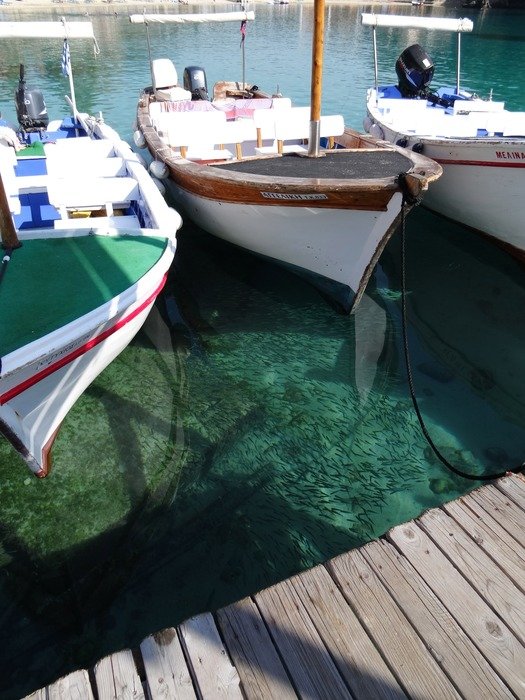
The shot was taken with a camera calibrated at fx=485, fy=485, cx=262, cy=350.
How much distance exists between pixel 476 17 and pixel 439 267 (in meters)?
63.6

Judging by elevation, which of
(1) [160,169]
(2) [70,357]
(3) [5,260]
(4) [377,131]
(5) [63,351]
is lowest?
(2) [70,357]

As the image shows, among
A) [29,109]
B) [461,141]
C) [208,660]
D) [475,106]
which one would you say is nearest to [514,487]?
[208,660]

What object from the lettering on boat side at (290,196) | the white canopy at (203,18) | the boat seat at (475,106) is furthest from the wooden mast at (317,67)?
the white canopy at (203,18)

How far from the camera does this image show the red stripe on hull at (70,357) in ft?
11.2

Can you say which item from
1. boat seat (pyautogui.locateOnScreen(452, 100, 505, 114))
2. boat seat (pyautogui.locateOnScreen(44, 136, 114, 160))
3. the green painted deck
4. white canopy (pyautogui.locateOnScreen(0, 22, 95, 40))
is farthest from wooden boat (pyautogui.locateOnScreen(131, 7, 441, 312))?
boat seat (pyautogui.locateOnScreen(452, 100, 505, 114))

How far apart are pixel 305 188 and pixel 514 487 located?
11.6 feet

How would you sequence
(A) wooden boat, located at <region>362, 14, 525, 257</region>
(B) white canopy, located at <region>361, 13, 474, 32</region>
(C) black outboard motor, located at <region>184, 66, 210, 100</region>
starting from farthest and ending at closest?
(C) black outboard motor, located at <region>184, 66, 210, 100</region> < (B) white canopy, located at <region>361, 13, 474, 32</region> < (A) wooden boat, located at <region>362, 14, 525, 257</region>

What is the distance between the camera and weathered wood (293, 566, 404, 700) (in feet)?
7.14

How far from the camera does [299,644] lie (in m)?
2.35

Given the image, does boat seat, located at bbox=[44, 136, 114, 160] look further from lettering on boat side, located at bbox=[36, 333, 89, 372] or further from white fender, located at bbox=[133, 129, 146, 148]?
lettering on boat side, located at bbox=[36, 333, 89, 372]

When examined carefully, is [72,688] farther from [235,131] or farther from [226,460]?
[235,131]

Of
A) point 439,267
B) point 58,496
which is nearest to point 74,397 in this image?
point 58,496

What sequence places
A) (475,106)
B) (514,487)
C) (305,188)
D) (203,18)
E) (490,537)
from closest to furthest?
1. (490,537)
2. (514,487)
3. (305,188)
4. (475,106)
5. (203,18)

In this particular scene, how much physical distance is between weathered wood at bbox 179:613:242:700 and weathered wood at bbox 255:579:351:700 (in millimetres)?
252
